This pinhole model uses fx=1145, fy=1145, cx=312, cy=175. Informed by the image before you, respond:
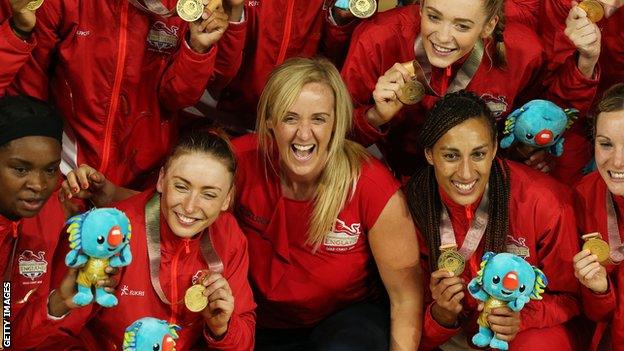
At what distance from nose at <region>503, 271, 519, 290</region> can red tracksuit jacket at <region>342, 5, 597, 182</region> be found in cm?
86

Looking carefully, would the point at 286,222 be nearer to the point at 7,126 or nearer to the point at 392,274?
the point at 392,274

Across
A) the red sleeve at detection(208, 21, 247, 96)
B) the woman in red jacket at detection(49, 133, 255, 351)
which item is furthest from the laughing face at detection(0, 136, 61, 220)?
the red sleeve at detection(208, 21, 247, 96)

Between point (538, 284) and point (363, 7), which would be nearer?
point (538, 284)

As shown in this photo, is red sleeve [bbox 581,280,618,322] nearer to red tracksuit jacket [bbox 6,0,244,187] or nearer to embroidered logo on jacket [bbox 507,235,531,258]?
embroidered logo on jacket [bbox 507,235,531,258]

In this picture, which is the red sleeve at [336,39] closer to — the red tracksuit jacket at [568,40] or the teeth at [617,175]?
the red tracksuit jacket at [568,40]

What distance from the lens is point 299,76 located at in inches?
153

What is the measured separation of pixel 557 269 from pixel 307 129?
0.99 m

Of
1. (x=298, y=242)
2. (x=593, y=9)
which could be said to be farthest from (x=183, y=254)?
(x=593, y=9)

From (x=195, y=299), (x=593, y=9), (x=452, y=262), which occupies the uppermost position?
(x=593, y=9)

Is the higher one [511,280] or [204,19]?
A: [204,19]

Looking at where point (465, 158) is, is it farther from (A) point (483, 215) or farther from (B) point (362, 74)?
(B) point (362, 74)

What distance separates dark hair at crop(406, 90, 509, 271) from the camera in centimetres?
383

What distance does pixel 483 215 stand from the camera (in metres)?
3.91

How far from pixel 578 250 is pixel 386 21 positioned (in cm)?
110
